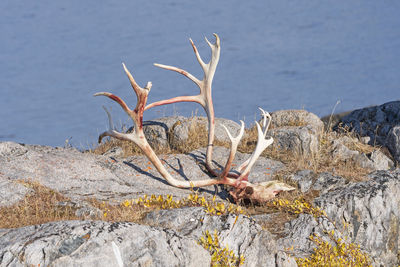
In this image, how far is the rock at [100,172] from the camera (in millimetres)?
10391

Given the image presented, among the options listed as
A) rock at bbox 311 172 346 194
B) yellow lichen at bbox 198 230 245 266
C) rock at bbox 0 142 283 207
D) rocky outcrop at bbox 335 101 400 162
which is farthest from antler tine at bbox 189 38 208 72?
rocky outcrop at bbox 335 101 400 162

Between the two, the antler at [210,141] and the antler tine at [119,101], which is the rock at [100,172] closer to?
the antler at [210,141]

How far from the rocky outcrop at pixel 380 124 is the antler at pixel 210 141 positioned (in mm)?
6174

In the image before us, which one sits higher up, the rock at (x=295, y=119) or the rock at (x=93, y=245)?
the rock at (x=93, y=245)

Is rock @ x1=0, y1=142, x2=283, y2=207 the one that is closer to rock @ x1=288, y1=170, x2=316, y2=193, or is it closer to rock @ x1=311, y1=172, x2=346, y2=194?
rock @ x1=288, y1=170, x2=316, y2=193

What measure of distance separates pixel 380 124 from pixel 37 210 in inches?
498

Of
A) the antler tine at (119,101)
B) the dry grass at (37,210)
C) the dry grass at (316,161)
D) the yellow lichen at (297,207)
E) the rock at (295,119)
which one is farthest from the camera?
the rock at (295,119)

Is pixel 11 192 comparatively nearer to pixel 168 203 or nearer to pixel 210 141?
pixel 168 203

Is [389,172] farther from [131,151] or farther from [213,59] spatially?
[131,151]

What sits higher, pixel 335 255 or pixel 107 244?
pixel 107 244

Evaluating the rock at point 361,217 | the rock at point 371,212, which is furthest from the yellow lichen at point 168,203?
the rock at point 371,212

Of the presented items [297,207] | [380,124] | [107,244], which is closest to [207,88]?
[297,207]

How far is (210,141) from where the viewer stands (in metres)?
12.0

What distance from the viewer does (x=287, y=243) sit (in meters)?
9.51
